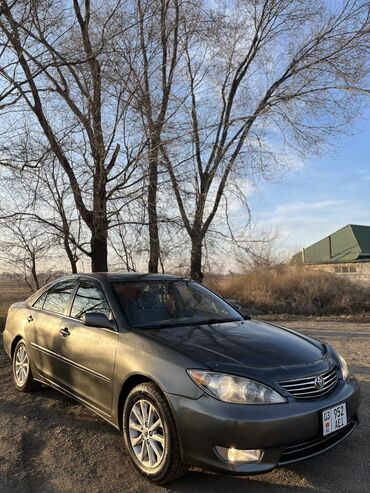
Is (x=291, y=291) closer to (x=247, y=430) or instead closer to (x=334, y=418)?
(x=334, y=418)

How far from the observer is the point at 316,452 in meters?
3.26

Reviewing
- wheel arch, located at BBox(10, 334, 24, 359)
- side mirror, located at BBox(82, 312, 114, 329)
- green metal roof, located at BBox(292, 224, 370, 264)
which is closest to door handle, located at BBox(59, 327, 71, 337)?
side mirror, located at BBox(82, 312, 114, 329)

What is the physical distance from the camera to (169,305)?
15.1ft

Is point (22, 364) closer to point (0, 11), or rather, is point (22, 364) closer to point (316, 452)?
point (316, 452)

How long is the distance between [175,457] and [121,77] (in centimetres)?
839

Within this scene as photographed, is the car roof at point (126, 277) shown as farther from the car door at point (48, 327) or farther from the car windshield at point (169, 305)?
the car door at point (48, 327)

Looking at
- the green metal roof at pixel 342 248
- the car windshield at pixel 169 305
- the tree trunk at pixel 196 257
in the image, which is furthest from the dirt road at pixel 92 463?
the green metal roof at pixel 342 248

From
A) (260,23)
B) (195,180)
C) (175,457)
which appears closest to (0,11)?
(195,180)

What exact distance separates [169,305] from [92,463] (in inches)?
61.2

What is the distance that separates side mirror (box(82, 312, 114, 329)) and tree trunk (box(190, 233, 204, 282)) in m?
10.0

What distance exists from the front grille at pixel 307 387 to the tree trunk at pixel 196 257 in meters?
10.7

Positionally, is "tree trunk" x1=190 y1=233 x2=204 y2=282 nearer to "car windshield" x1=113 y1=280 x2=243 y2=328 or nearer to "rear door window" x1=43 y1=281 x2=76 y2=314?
"rear door window" x1=43 y1=281 x2=76 y2=314

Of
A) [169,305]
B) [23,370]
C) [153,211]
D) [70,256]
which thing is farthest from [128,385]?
[70,256]

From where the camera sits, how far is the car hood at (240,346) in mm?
3387
